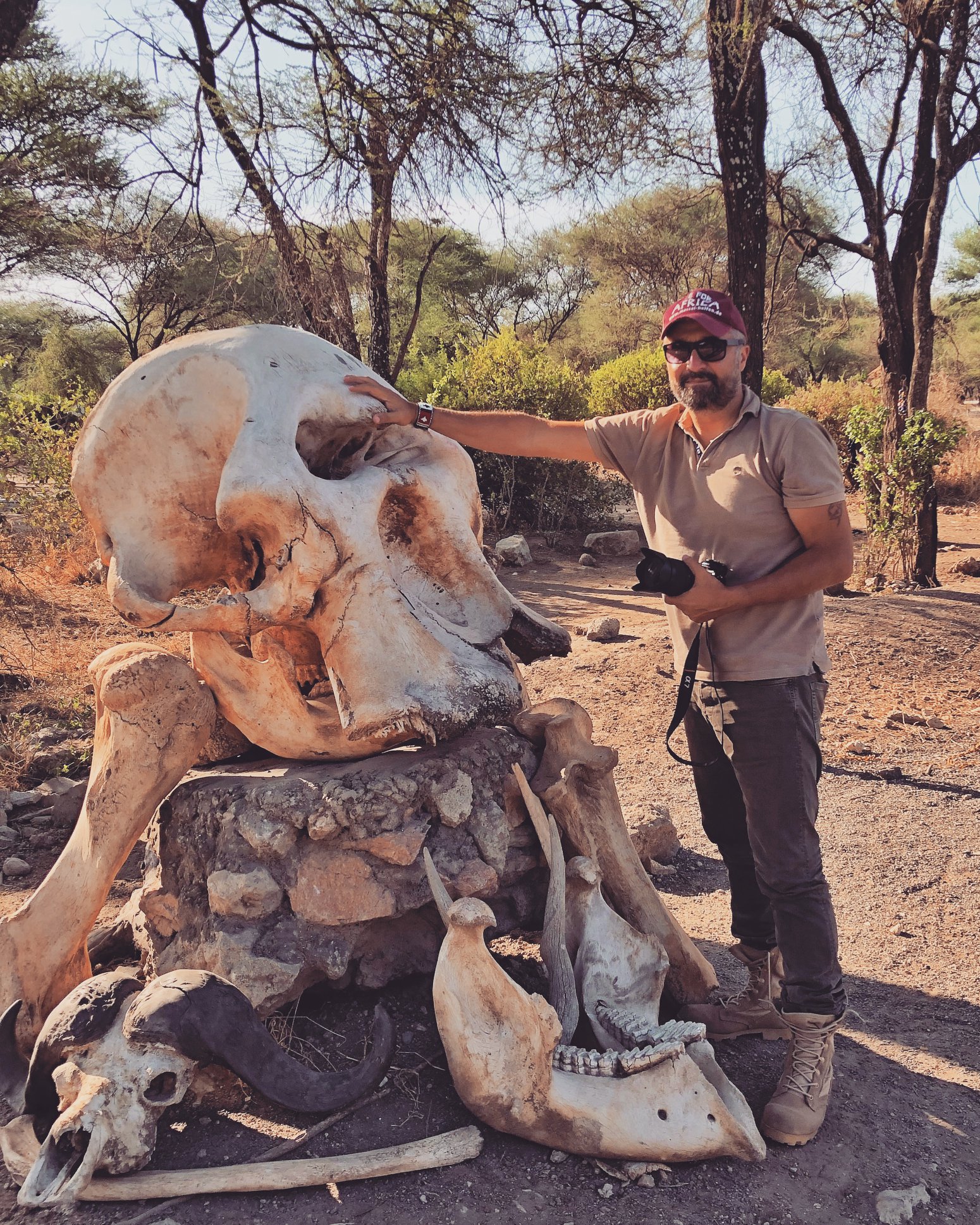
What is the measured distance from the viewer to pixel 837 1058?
2812mm

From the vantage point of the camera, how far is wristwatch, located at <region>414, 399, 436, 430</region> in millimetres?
2977

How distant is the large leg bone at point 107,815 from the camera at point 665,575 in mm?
1315

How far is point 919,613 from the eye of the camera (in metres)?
7.72

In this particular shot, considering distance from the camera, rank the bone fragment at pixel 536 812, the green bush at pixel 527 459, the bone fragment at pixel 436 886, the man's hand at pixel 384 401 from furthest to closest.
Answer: the green bush at pixel 527 459 < the man's hand at pixel 384 401 < the bone fragment at pixel 536 812 < the bone fragment at pixel 436 886

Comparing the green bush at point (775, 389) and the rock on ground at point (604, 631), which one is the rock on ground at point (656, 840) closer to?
the rock on ground at point (604, 631)

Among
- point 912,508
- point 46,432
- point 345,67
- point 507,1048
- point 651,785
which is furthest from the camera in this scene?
point 912,508

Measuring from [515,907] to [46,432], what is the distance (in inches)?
282

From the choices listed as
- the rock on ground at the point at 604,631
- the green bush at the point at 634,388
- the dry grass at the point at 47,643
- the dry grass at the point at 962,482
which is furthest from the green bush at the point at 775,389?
the dry grass at the point at 47,643

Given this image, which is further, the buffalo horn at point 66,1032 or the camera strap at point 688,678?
the camera strap at point 688,678

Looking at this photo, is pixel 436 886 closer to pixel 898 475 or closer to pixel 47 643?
pixel 47 643

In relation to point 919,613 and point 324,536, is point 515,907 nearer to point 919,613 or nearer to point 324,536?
point 324,536

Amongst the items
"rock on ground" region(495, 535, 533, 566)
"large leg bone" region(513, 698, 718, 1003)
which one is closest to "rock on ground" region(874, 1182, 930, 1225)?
"large leg bone" region(513, 698, 718, 1003)

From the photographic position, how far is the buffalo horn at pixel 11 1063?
94.1 inches

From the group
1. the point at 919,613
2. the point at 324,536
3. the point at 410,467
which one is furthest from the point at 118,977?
the point at 919,613
